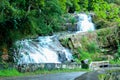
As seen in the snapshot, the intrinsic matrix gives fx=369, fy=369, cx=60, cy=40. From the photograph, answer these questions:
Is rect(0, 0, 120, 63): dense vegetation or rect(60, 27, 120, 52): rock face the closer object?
rect(0, 0, 120, 63): dense vegetation

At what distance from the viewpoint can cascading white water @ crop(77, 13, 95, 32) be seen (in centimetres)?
4614

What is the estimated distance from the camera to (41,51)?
113 feet

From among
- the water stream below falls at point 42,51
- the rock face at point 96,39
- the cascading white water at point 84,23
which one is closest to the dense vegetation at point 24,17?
the water stream below falls at point 42,51

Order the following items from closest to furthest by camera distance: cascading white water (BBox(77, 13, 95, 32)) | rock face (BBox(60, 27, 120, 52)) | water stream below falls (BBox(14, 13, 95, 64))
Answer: water stream below falls (BBox(14, 13, 95, 64)), rock face (BBox(60, 27, 120, 52)), cascading white water (BBox(77, 13, 95, 32))

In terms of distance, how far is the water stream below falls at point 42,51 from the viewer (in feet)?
105

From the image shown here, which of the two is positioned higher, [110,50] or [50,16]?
[50,16]

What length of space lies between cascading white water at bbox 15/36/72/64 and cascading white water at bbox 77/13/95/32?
8.06 m

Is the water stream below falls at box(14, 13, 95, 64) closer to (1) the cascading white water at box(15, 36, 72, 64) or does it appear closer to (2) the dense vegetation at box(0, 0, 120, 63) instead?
(1) the cascading white water at box(15, 36, 72, 64)

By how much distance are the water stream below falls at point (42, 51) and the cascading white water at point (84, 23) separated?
25.0 feet

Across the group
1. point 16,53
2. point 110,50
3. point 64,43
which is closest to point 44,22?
point 16,53

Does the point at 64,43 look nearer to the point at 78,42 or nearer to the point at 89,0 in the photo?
the point at 78,42

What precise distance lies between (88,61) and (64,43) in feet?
16.7

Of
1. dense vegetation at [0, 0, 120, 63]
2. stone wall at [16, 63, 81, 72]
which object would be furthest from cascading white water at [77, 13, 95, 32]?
dense vegetation at [0, 0, 120, 63]

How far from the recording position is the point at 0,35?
1145 inches
